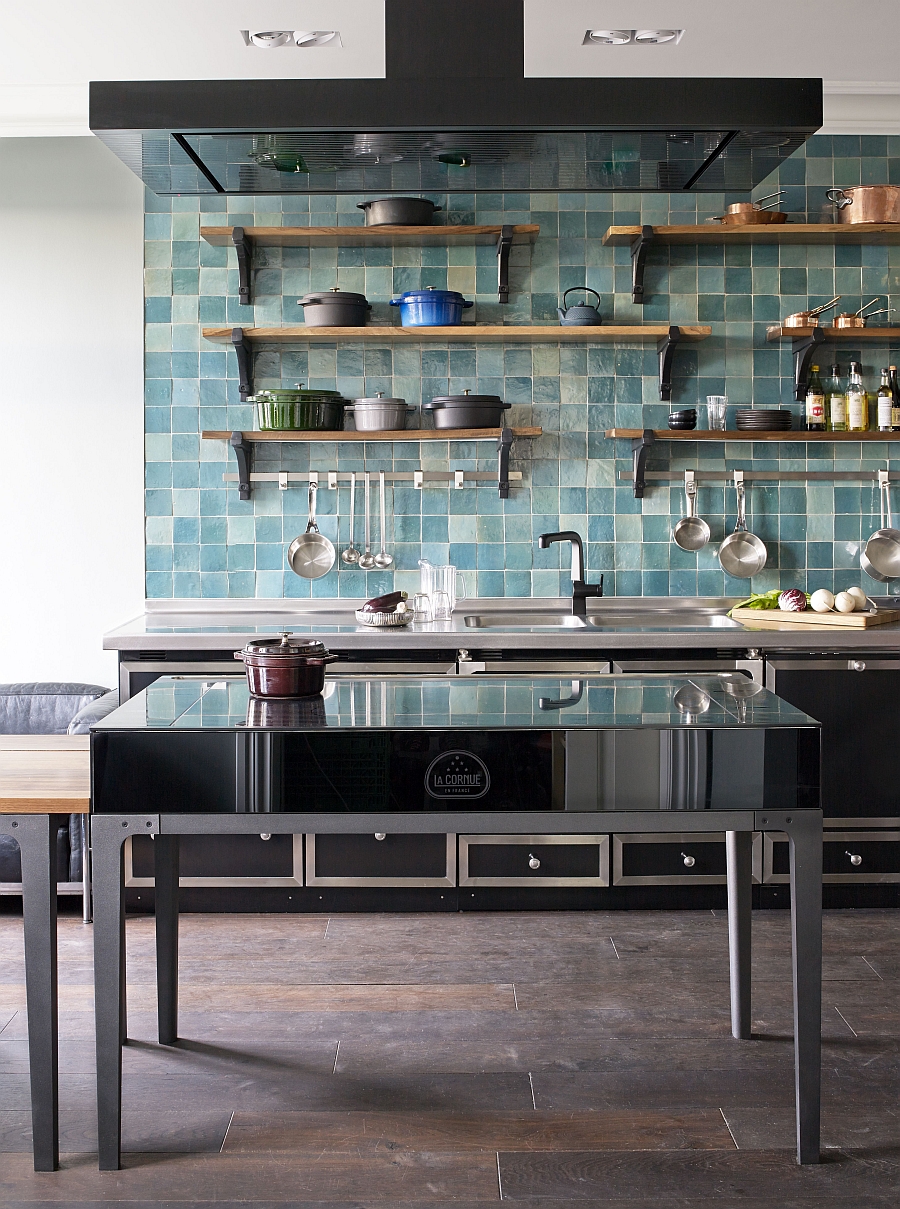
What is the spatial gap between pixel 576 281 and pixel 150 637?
2.07 m

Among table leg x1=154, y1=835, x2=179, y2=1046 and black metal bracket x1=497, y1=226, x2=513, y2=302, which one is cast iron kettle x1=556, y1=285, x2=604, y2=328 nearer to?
black metal bracket x1=497, y1=226, x2=513, y2=302

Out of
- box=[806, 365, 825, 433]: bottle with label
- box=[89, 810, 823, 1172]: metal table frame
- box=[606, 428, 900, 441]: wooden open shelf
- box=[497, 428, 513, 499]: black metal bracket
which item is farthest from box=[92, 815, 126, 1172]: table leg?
box=[806, 365, 825, 433]: bottle with label

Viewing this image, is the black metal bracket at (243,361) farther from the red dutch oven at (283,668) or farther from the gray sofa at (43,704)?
the red dutch oven at (283,668)

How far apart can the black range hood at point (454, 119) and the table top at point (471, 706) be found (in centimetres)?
108

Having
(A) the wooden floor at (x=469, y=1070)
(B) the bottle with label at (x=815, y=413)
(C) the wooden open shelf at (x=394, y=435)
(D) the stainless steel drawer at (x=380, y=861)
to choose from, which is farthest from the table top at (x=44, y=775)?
(B) the bottle with label at (x=815, y=413)

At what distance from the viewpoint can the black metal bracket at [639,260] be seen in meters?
3.88

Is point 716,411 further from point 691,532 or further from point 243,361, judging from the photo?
point 243,361

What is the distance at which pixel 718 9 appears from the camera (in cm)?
321

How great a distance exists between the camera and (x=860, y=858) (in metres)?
3.46

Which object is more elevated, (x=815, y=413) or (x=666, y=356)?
(x=666, y=356)

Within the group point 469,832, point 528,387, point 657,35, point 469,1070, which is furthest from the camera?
point 528,387

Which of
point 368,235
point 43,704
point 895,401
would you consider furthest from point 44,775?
point 895,401

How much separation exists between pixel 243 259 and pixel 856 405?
92.1 inches

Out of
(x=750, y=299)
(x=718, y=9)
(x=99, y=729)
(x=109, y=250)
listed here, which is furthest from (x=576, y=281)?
(x=99, y=729)
